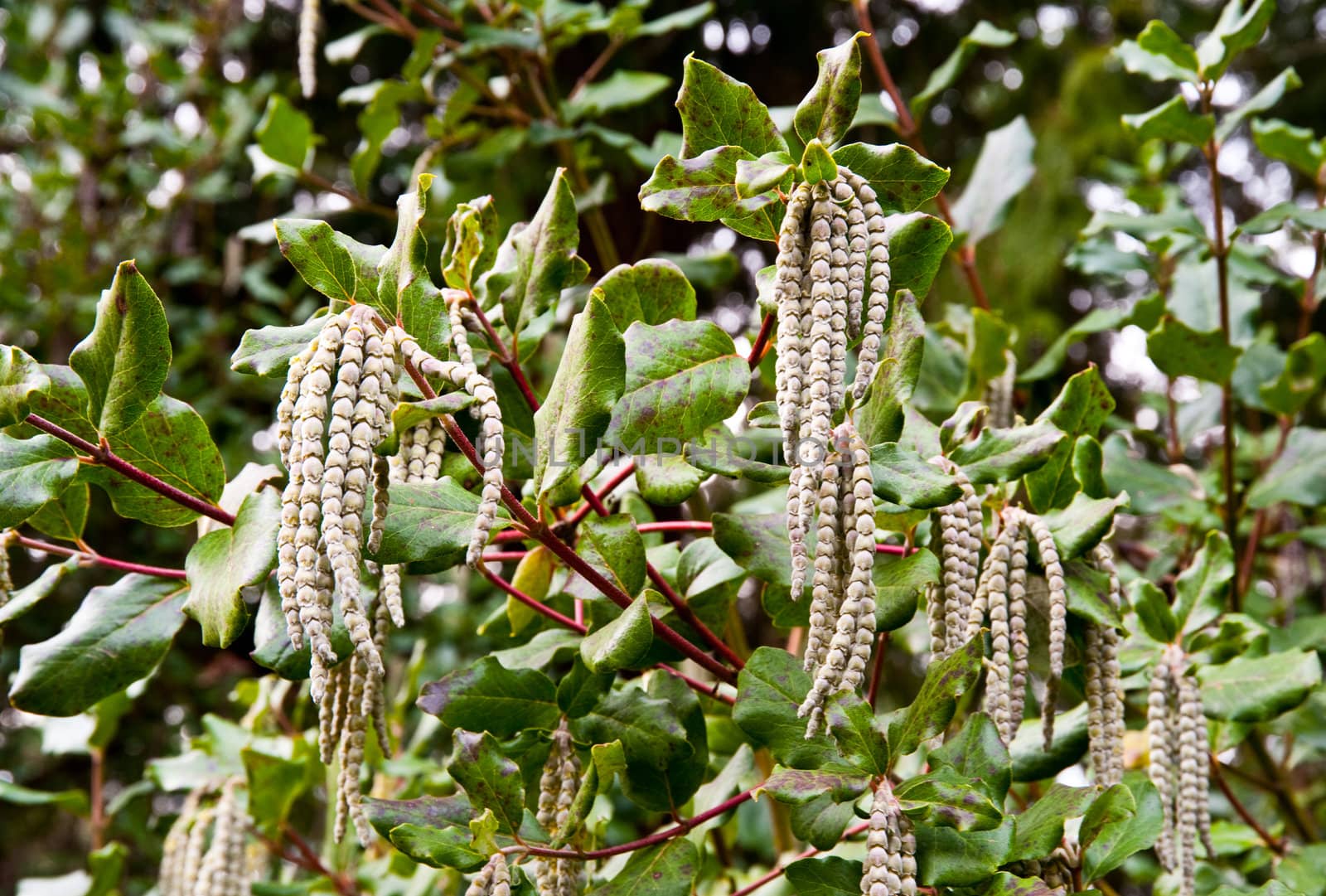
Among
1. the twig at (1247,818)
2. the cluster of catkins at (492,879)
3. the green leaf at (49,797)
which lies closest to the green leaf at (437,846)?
the cluster of catkins at (492,879)

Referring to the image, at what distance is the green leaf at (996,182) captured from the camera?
163 centimetres

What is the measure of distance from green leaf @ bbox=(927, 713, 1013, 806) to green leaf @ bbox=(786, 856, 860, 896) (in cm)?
10

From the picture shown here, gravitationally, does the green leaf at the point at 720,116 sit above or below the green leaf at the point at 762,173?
above

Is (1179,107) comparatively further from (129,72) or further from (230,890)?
(129,72)

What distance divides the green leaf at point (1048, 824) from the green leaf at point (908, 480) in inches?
9.7

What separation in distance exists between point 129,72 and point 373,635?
3.38 m

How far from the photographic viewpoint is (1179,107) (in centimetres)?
143

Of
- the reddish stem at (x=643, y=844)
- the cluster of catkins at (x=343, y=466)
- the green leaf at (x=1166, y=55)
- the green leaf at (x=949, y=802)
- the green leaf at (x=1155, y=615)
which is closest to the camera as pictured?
the cluster of catkins at (x=343, y=466)

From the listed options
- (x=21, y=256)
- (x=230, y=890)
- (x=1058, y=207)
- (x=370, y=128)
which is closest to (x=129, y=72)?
(x=21, y=256)

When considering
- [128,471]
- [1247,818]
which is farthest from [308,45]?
[1247,818]

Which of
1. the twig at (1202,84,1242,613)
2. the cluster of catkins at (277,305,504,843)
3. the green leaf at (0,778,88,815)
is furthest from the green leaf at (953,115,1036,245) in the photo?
the green leaf at (0,778,88,815)

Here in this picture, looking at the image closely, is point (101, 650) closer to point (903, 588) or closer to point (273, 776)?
point (273, 776)

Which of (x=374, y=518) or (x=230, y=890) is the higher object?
(x=374, y=518)

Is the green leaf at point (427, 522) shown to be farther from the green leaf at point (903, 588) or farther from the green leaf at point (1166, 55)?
the green leaf at point (1166, 55)
